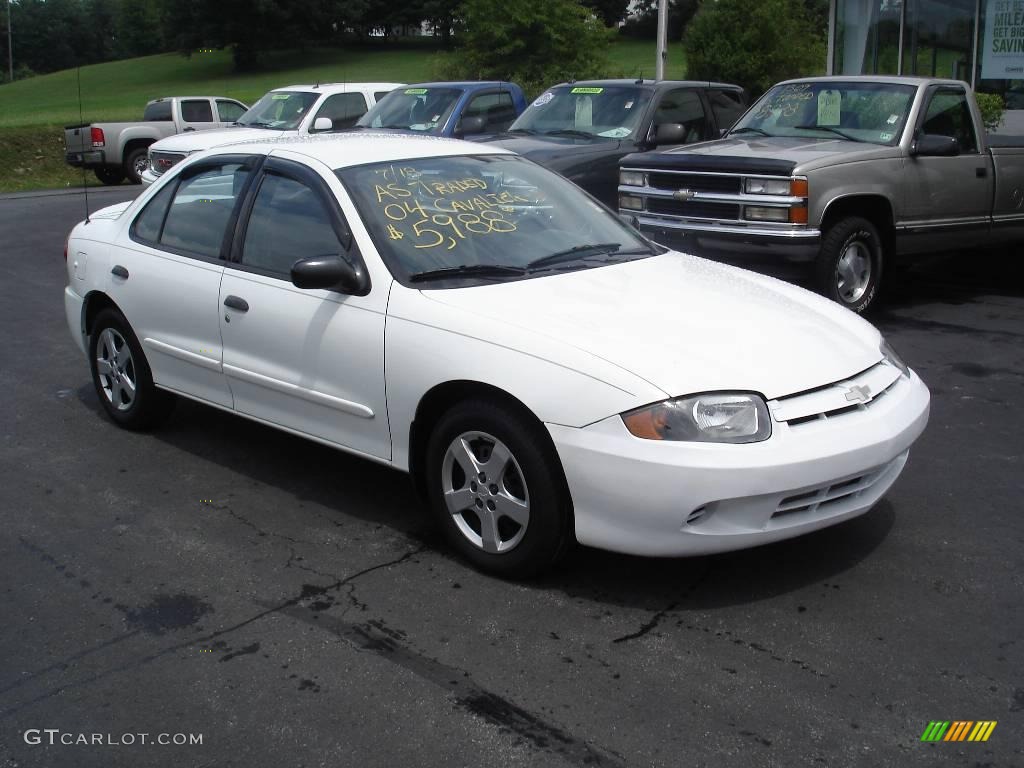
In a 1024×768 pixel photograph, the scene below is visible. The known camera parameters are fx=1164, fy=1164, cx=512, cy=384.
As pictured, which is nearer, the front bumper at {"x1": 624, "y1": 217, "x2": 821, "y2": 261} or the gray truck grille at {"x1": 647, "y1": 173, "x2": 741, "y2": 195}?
the front bumper at {"x1": 624, "y1": 217, "x2": 821, "y2": 261}

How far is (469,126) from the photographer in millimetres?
13398

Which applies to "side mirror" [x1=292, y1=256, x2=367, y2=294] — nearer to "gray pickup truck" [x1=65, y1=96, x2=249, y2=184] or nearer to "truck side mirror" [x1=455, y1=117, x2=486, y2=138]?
"truck side mirror" [x1=455, y1=117, x2=486, y2=138]

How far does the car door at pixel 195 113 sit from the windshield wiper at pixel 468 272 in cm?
2064

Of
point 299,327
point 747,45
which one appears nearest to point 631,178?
point 299,327

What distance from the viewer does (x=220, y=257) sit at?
5500mm

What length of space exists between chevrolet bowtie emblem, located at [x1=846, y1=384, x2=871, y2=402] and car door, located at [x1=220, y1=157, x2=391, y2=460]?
1790mm

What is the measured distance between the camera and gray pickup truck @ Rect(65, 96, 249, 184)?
2328cm

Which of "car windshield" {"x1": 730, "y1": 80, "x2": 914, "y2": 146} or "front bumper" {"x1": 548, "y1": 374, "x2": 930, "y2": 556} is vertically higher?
"car windshield" {"x1": 730, "y1": 80, "x2": 914, "y2": 146}

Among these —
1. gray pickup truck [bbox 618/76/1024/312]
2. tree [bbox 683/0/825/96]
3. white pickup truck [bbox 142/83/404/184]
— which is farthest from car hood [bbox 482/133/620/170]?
tree [bbox 683/0/825/96]

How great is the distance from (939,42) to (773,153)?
8.94 metres

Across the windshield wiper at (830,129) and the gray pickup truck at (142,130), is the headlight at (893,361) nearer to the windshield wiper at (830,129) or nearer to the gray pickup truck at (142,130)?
the windshield wiper at (830,129)

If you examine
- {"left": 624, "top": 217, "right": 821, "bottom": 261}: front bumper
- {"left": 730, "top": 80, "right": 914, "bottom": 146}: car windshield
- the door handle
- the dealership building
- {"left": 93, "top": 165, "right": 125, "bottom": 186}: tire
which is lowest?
{"left": 93, "top": 165, "right": 125, "bottom": 186}: tire

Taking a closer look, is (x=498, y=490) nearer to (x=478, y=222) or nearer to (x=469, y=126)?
(x=478, y=222)

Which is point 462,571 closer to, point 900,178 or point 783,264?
point 783,264
